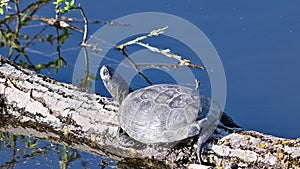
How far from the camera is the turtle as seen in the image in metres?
3.22

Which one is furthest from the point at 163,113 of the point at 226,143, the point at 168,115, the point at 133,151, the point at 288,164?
the point at 288,164

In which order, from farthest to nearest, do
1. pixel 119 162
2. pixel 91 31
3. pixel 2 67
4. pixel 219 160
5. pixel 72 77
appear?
pixel 91 31 < pixel 72 77 < pixel 2 67 < pixel 119 162 < pixel 219 160

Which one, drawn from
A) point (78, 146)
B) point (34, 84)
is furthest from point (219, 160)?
point (34, 84)

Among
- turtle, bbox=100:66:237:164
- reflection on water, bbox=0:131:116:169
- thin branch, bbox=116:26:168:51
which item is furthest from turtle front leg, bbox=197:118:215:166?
thin branch, bbox=116:26:168:51

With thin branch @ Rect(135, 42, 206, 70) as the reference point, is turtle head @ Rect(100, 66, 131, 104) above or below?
below

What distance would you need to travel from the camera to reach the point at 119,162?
3.48 metres

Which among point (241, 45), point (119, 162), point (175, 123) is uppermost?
point (241, 45)

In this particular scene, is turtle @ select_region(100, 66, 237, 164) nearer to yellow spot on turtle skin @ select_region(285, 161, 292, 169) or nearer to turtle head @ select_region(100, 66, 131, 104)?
turtle head @ select_region(100, 66, 131, 104)

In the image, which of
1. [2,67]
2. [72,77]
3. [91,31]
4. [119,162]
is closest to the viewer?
[119,162]

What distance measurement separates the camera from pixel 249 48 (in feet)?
13.8

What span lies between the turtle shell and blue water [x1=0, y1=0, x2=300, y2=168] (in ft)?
1.15

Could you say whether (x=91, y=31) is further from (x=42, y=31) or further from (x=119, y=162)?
(x=119, y=162)

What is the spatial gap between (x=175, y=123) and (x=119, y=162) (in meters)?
0.39

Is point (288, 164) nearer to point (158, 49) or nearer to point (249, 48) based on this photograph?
point (249, 48)
